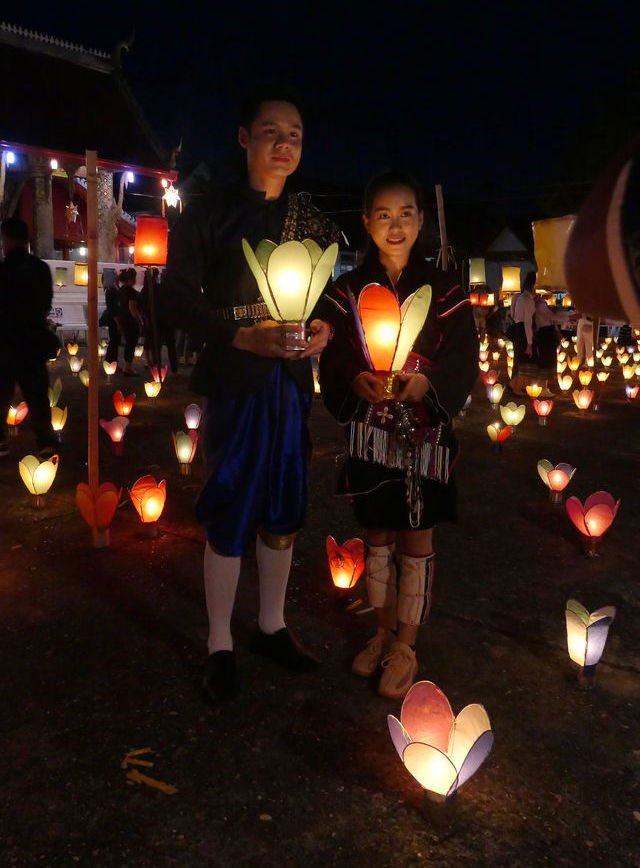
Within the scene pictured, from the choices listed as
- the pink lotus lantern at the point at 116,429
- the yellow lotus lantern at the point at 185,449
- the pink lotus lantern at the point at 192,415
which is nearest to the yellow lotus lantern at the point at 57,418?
the pink lotus lantern at the point at 116,429

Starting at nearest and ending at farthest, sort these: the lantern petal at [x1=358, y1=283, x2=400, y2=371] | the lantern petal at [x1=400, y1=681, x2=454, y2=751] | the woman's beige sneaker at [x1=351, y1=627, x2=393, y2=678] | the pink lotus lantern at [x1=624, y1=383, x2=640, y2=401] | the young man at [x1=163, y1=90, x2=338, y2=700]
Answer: the lantern petal at [x1=400, y1=681, x2=454, y2=751] → the lantern petal at [x1=358, y1=283, x2=400, y2=371] → the young man at [x1=163, y1=90, x2=338, y2=700] → the woman's beige sneaker at [x1=351, y1=627, x2=393, y2=678] → the pink lotus lantern at [x1=624, y1=383, x2=640, y2=401]

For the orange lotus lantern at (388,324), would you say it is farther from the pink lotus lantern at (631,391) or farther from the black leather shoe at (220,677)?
the pink lotus lantern at (631,391)

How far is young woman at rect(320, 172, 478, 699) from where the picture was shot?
245 centimetres

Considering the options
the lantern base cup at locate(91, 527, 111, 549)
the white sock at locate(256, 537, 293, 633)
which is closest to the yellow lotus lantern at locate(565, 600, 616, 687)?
the white sock at locate(256, 537, 293, 633)

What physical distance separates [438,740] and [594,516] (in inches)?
90.9

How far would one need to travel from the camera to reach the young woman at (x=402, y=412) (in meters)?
2.45

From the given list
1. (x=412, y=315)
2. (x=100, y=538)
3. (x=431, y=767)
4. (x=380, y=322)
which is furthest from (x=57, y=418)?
(x=431, y=767)

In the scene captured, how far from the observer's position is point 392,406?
8.20ft

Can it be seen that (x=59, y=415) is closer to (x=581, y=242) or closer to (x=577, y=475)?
(x=577, y=475)

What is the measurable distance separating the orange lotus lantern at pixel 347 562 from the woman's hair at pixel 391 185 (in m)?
1.63

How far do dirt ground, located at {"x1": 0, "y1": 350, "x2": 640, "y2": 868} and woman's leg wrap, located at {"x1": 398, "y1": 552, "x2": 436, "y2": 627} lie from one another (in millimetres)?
317

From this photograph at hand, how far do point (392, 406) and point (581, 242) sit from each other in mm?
1353

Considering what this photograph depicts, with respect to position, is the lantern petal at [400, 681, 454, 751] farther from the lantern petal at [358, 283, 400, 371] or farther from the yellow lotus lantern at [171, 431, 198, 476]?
the yellow lotus lantern at [171, 431, 198, 476]

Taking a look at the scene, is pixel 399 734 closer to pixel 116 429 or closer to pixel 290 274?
pixel 290 274
